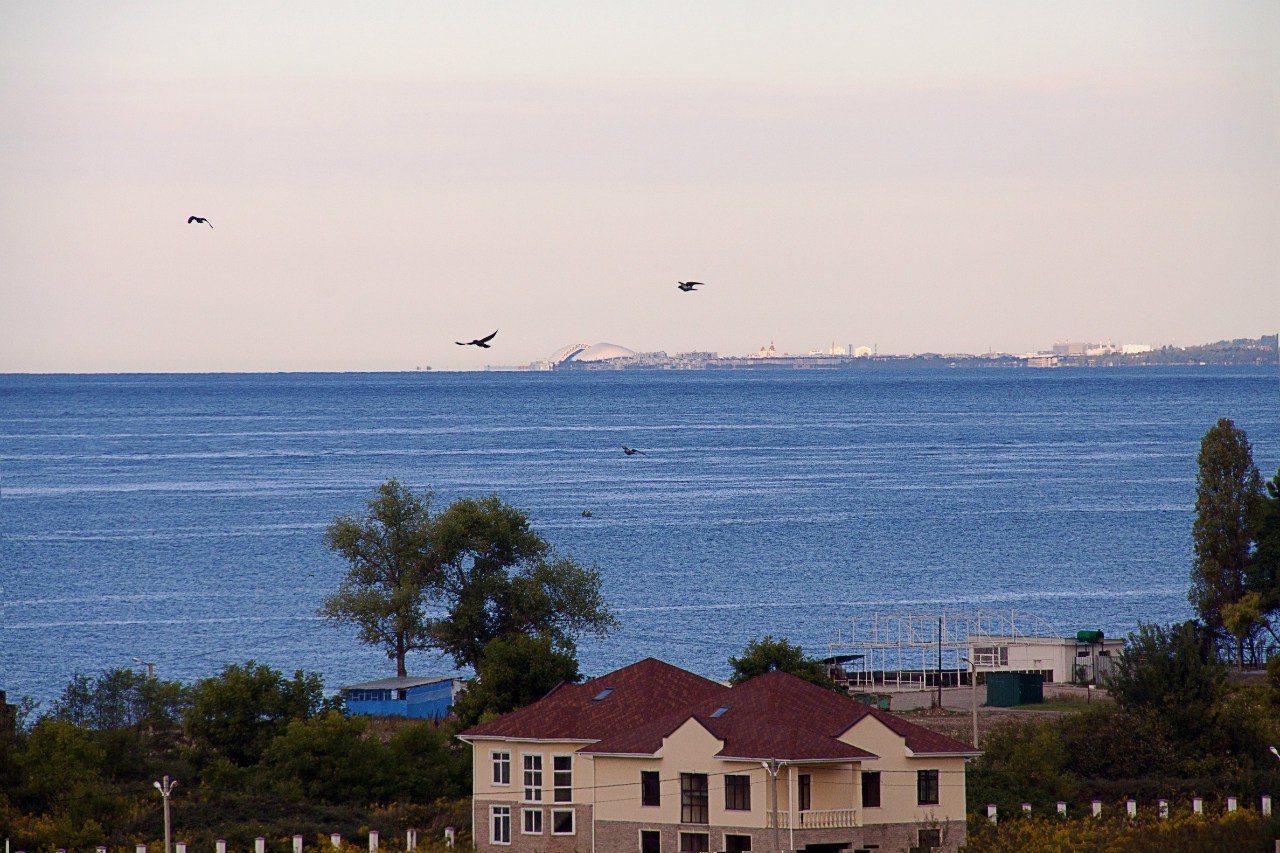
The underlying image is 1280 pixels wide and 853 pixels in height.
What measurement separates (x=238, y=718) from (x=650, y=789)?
1658 centimetres

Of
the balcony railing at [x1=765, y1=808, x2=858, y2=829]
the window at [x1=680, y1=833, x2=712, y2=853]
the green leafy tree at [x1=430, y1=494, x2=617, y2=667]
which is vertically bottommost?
the window at [x1=680, y1=833, x2=712, y2=853]

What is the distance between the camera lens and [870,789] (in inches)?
1663

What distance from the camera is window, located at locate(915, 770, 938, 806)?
4266 centimetres

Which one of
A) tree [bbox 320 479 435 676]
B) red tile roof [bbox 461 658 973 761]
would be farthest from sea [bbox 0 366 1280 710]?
red tile roof [bbox 461 658 973 761]

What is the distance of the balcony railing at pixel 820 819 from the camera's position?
41.0m

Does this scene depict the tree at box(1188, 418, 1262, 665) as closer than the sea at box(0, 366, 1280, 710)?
Yes

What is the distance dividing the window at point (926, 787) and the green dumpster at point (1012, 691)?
24732 mm

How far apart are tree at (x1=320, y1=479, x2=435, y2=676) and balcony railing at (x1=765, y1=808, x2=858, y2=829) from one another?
31.6m

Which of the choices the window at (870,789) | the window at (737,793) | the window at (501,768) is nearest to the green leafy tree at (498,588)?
the window at (501,768)

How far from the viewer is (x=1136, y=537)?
13162cm

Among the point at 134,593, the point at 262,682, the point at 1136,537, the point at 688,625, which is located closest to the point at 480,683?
the point at 262,682

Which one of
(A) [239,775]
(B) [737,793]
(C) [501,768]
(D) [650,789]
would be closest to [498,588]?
(A) [239,775]

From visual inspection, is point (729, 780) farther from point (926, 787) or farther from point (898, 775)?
point (926, 787)

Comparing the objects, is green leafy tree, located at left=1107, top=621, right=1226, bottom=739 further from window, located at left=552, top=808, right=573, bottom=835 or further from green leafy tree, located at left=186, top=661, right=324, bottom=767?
green leafy tree, located at left=186, top=661, right=324, bottom=767
